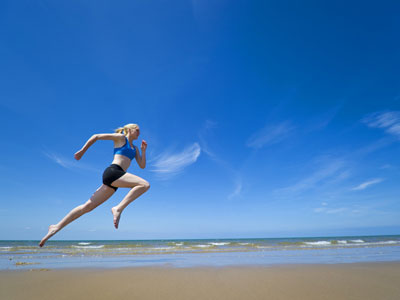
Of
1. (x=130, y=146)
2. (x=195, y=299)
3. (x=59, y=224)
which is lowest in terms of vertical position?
(x=195, y=299)

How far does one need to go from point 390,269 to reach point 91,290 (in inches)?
383

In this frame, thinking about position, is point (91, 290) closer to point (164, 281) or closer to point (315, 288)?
point (164, 281)

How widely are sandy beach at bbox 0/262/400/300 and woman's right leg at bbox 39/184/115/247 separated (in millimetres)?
2957

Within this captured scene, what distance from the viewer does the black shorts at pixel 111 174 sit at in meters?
3.21

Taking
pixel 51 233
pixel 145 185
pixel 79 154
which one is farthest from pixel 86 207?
pixel 145 185

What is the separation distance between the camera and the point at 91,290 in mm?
5938

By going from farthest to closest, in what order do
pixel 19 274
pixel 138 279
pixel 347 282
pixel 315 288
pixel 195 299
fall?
pixel 19 274 < pixel 138 279 < pixel 347 282 < pixel 315 288 < pixel 195 299

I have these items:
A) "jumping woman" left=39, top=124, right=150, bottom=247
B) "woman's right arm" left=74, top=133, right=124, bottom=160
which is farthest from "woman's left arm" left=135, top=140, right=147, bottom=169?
"woman's right arm" left=74, top=133, right=124, bottom=160

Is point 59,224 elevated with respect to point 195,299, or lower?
elevated

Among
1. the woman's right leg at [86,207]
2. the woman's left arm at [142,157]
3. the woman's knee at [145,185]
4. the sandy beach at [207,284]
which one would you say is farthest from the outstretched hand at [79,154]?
the sandy beach at [207,284]

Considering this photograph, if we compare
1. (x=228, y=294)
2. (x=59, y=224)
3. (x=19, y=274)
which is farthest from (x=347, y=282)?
(x=19, y=274)

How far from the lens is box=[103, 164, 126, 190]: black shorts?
3.21 m

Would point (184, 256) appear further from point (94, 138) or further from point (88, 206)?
point (94, 138)

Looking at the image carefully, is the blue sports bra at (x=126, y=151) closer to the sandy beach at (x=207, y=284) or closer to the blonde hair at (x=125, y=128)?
the blonde hair at (x=125, y=128)
